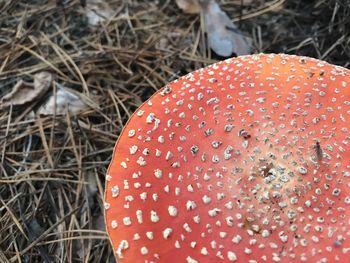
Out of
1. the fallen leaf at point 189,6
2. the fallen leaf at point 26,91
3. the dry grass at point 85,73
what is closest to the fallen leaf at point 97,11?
the dry grass at point 85,73

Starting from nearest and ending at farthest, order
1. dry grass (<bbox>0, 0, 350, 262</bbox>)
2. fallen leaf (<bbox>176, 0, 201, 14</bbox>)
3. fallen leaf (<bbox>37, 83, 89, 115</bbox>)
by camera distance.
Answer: dry grass (<bbox>0, 0, 350, 262</bbox>) < fallen leaf (<bbox>37, 83, 89, 115</bbox>) < fallen leaf (<bbox>176, 0, 201, 14</bbox>)

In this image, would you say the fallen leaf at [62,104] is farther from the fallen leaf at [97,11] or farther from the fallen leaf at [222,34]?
the fallen leaf at [222,34]

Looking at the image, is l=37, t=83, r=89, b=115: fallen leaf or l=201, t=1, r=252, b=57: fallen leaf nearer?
l=37, t=83, r=89, b=115: fallen leaf

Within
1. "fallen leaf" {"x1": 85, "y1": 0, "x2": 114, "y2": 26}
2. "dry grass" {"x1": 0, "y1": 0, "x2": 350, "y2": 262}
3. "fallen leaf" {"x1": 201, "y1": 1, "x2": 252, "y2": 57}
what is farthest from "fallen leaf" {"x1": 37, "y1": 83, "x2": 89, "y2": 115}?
"fallen leaf" {"x1": 201, "y1": 1, "x2": 252, "y2": 57}

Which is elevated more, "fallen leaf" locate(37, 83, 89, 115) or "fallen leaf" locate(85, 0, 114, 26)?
"fallen leaf" locate(85, 0, 114, 26)

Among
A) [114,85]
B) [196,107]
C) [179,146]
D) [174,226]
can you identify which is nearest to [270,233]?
[174,226]

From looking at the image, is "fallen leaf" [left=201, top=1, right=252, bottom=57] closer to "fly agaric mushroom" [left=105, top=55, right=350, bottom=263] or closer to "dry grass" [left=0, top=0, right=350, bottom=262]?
"dry grass" [left=0, top=0, right=350, bottom=262]

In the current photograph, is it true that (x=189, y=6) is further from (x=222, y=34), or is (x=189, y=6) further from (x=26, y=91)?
(x=26, y=91)
